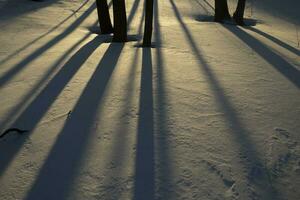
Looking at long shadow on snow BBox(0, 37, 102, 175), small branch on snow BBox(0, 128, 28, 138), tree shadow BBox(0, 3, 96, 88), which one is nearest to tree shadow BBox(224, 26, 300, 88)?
long shadow on snow BBox(0, 37, 102, 175)

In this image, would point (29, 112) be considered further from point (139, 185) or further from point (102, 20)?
point (102, 20)

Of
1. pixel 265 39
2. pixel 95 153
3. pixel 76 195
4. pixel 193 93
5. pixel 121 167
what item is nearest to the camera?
pixel 76 195

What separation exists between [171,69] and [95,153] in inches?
102

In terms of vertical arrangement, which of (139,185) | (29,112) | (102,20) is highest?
(102,20)

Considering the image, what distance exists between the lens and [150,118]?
3.95 m

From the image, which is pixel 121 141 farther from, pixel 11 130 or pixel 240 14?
pixel 240 14

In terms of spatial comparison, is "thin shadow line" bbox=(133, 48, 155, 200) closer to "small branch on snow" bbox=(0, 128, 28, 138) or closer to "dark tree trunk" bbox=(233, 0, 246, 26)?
"small branch on snow" bbox=(0, 128, 28, 138)

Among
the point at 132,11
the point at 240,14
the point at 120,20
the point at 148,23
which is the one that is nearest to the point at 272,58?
the point at 148,23

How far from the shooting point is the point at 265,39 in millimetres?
7781

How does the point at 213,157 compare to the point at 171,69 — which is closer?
the point at 213,157

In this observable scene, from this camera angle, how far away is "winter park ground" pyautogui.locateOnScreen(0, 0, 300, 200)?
292 centimetres

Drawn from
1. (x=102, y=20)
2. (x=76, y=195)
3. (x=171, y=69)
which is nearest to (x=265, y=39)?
(x=171, y=69)

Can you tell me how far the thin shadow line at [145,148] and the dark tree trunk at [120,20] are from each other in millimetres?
2524

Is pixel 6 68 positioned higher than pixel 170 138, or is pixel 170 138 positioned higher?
pixel 6 68
